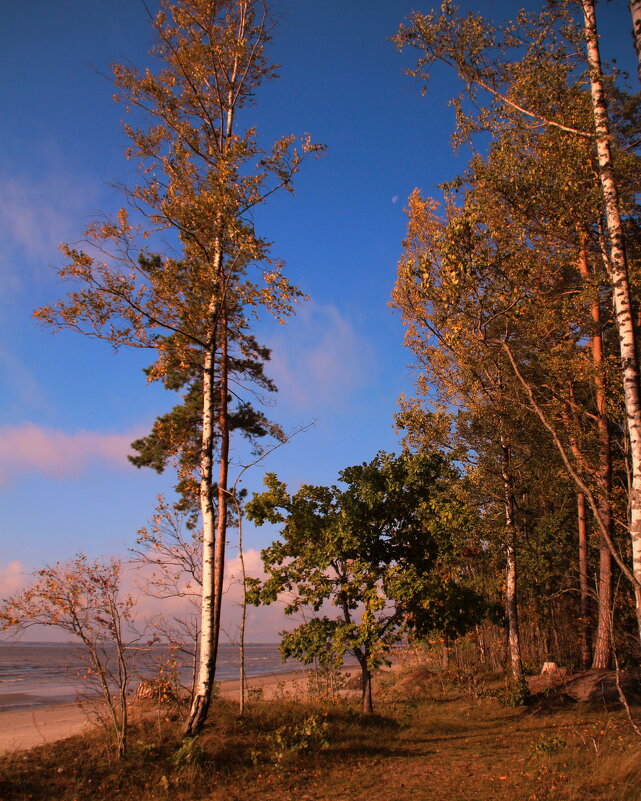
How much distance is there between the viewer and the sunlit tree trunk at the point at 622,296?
630 centimetres

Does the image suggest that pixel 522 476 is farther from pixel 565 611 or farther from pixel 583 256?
pixel 565 611

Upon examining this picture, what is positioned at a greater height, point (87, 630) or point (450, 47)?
point (450, 47)

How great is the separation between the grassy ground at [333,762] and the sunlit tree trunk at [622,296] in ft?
9.96

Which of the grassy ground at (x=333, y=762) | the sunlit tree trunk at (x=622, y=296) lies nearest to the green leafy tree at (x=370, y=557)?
the grassy ground at (x=333, y=762)

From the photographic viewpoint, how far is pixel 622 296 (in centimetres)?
721

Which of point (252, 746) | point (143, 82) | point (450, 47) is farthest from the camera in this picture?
point (143, 82)

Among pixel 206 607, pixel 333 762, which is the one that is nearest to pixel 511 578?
pixel 333 762

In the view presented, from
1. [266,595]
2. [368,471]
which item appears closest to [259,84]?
[368,471]

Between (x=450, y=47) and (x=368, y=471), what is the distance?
8.87 meters

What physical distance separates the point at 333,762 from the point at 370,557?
166 inches

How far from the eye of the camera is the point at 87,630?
8.67m

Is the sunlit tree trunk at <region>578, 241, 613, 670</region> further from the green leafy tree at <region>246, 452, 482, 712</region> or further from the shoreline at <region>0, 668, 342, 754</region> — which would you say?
the shoreline at <region>0, 668, 342, 754</region>

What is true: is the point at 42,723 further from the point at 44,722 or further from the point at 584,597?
the point at 584,597

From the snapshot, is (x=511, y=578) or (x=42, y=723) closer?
(x=511, y=578)
